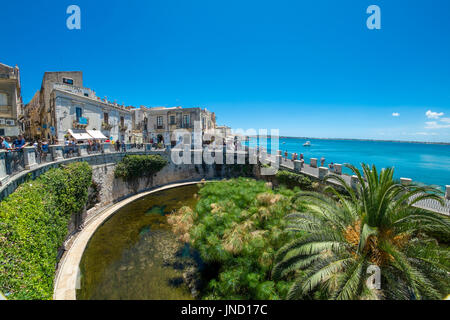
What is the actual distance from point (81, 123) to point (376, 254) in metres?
27.8

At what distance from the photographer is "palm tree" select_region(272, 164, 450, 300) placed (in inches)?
190

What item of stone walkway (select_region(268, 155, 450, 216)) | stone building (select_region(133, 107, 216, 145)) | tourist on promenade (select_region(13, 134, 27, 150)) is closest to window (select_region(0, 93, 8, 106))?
tourist on promenade (select_region(13, 134, 27, 150))

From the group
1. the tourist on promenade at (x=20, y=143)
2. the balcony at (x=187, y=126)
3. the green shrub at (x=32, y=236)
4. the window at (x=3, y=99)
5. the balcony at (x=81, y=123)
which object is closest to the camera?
the green shrub at (x=32, y=236)

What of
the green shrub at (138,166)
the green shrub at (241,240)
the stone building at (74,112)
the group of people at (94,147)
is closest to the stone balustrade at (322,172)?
the green shrub at (241,240)

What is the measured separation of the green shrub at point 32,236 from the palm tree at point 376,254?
24.3 feet

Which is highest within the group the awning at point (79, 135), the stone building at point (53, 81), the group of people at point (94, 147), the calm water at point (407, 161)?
the stone building at point (53, 81)

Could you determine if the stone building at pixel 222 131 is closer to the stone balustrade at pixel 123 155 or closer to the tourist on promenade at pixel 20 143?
the stone balustrade at pixel 123 155

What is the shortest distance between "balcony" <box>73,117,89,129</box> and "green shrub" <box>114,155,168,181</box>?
6700 millimetres

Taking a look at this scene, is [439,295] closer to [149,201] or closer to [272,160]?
[272,160]

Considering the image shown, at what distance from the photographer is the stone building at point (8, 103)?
18.0 metres

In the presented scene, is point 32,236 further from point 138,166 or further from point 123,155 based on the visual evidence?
point 138,166

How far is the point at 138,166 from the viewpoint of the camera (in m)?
22.4
